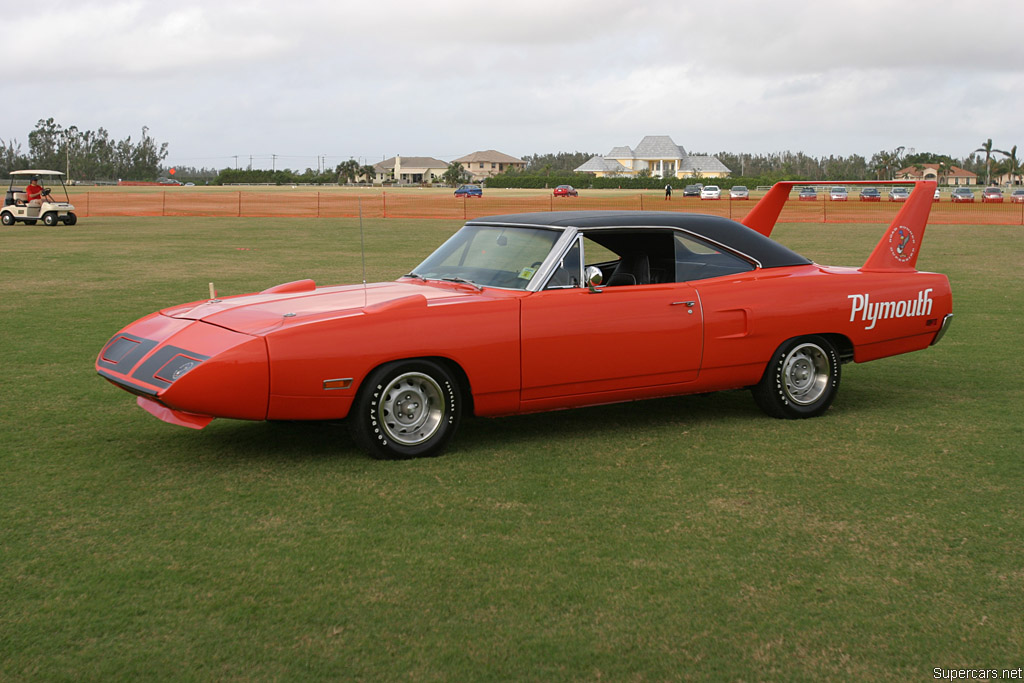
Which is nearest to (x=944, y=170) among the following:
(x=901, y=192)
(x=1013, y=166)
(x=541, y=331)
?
(x=1013, y=166)

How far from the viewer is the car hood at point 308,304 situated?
5301 mm

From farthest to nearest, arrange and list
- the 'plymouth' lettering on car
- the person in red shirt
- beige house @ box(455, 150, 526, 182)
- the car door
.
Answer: beige house @ box(455, 150, 526, 182), the person in red shirt, the 'plymouth' lettering on car, the car door

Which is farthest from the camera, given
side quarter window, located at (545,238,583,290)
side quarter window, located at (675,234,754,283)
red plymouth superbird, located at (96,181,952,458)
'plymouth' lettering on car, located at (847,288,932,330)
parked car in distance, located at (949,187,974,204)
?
parked car in distance, located at (949,187,974,204)

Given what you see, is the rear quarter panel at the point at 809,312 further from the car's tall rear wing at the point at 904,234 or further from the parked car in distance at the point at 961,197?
the parked car in distance at the point at 961,197

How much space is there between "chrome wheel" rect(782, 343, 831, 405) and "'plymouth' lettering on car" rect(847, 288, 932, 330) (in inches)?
13.6

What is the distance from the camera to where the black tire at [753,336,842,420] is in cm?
648

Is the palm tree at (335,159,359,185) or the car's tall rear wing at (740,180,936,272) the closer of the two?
the car's tall rear wing at (740,180,936,272)

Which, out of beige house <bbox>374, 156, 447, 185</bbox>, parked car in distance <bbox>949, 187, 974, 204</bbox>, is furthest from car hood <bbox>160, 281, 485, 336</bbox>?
beige house <bbox>374, 156, 447, 185</bbox>

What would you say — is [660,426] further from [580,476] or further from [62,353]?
[62,353]

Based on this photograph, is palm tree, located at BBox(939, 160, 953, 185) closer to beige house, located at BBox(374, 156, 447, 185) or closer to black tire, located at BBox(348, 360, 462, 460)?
beige house, located at BBox(374, 156, 447, 185)

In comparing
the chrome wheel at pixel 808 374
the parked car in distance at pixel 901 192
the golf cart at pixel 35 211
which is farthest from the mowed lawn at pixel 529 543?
the golf cart at pixel 35 211

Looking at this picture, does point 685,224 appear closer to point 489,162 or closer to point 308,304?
point 308,304

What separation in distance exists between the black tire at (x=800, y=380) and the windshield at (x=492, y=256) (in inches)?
68.9

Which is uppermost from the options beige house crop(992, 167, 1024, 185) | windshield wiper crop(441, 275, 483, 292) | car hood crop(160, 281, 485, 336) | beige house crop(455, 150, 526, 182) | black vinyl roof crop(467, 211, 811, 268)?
beige house crop(455, 150, 526, 182)
